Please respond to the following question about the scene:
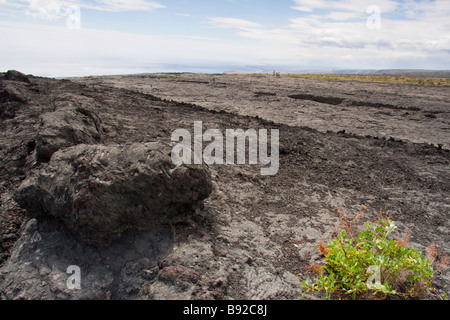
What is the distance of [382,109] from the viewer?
1312cm

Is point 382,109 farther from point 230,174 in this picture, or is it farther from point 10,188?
point 10,188

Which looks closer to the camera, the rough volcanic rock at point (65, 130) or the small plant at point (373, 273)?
the small plant at point (373, 273)

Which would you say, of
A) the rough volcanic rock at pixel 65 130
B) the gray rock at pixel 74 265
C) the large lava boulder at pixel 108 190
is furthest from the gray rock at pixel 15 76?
the gray rock at pixel 74 265

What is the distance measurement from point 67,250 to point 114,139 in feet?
11.7

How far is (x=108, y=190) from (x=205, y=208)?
1520 millimetres

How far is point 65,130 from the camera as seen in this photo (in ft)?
15.8

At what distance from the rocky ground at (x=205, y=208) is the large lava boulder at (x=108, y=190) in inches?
0.8

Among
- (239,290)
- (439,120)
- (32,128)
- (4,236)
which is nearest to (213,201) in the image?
(239,290)

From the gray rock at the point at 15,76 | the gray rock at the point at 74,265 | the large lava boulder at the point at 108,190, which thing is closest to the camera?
the gray rock at the point at 74,265

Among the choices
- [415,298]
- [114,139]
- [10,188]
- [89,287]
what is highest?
[114,139]

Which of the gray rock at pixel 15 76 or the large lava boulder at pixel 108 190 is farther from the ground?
the gray rock at pixel 15 76

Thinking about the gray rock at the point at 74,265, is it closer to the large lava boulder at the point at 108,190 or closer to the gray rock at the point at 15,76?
the large lava boulder at the point at 108,190

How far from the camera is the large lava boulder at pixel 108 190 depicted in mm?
3127

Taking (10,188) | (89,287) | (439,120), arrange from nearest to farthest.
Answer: (89,287) → (10,188) → (439,120)
